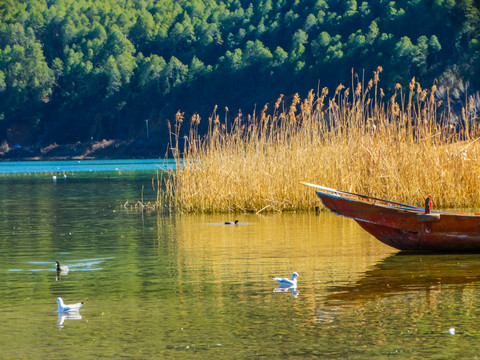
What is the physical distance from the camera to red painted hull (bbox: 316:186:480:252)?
1286 cm

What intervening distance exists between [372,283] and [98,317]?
129 inches

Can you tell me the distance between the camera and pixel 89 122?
10812 centimetres

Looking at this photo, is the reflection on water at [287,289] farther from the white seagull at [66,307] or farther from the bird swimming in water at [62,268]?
the bird swimming in water at [62,268]

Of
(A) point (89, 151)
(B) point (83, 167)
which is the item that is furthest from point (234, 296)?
(A) point (89, 151)

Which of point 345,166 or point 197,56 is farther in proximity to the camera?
point 197,56

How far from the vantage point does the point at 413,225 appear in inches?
519

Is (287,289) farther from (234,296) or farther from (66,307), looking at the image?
(66,307)

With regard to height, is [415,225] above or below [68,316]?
above

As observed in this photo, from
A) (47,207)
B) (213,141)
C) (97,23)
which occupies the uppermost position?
(97,23)

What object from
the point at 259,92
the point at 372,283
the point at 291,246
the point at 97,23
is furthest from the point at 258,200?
the point at 97,23

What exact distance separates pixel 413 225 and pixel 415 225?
3 cm

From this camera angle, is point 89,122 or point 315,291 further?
point 89,122

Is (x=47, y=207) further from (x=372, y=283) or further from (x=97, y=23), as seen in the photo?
(x=97, y=23)

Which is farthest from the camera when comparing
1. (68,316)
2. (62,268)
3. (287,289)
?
(62,268)
